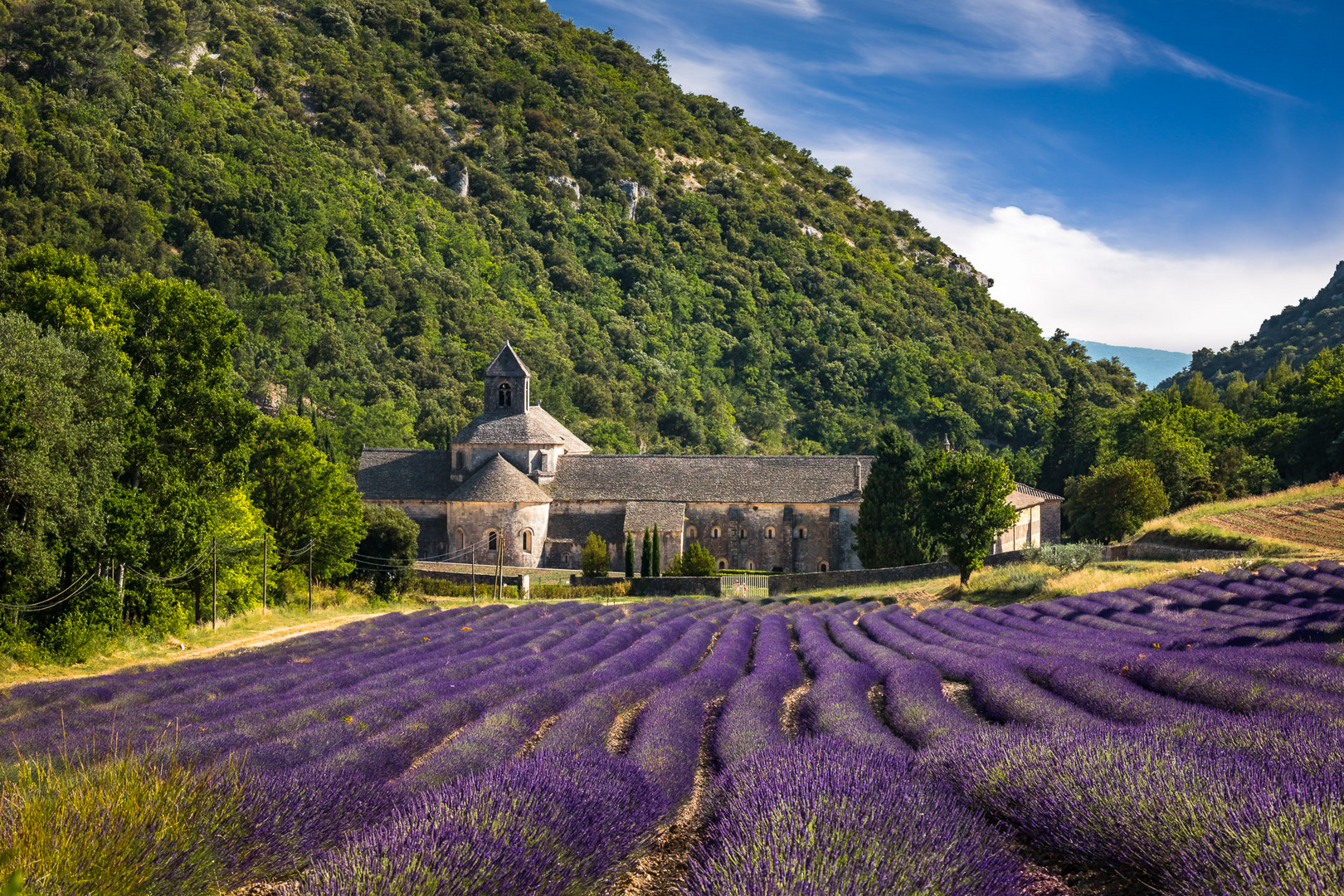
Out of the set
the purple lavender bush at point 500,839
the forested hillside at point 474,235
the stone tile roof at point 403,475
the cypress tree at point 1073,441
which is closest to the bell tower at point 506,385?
the stone tile roof at point 403,475

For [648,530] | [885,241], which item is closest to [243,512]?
[648,530]

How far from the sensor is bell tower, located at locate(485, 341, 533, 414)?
49750 mm

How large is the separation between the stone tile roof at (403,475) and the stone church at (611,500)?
8 centimetres

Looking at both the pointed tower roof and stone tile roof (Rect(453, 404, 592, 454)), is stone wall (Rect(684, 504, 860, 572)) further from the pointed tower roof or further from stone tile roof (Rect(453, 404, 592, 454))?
the pointed tower roof

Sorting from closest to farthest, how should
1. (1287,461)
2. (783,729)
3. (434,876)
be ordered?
(434,876), (783,729), (1287,461)

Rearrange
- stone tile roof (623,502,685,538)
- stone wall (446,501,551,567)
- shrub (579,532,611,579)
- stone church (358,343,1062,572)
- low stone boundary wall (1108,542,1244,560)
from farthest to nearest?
stone tile roof (623,502,685,538) < stone church (358,343,1062,572) < stone wall (446,501,551,567) < shrub (579,532,611,579) < low stone boundary wall (1108,542,1244,560)

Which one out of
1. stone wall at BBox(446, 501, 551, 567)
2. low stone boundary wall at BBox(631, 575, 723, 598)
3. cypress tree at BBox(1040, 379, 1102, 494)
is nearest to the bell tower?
stone wall at BBox(446, 501, 551, 567)

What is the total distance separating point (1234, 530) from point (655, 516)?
2616 centimetres

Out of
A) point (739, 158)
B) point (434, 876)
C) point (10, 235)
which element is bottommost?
point (434, 876)

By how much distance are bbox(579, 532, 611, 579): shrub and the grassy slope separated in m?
24.8

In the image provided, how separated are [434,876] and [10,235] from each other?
236 feet

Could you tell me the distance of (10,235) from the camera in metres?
56.9

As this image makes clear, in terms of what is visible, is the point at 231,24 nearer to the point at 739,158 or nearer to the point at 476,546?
the point at 739,158

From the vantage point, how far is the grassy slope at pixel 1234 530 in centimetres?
2867
